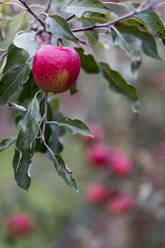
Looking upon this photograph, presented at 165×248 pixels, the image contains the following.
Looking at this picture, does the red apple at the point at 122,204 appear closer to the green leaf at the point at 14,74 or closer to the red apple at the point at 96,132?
the red apple at the point at 96,132

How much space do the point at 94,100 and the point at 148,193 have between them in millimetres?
770

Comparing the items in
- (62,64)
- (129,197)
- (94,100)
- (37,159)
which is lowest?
(37,159)

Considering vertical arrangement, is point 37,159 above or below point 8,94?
below

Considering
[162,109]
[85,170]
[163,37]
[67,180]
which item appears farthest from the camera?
[85,170]

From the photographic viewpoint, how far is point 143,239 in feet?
10.4

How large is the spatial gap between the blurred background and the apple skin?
67.3 inches

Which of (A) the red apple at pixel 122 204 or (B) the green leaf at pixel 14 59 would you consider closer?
(B) the green leaf at pixel 14 59

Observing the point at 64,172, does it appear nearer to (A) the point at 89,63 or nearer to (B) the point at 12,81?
(B) the point at 12,81

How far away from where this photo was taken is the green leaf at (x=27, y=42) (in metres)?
0.94

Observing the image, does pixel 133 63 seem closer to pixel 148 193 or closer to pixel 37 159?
pixel 148 193

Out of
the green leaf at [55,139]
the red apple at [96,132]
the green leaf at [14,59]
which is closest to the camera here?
the green leaf at [14,59]

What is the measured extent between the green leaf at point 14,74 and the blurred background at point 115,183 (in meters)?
1.62

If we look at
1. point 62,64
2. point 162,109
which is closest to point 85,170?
point 162,109

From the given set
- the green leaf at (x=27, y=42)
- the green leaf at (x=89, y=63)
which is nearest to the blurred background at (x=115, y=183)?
the green leaf at (x=89, y=63)
